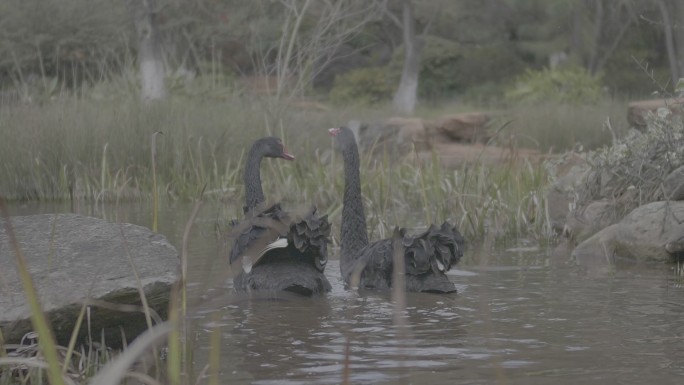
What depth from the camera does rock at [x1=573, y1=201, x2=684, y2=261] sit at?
849cm

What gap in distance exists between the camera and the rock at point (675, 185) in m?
8.84

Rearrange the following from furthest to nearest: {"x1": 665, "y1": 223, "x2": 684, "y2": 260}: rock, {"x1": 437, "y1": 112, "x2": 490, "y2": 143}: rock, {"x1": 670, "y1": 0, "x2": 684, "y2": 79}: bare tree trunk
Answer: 1. {"x1": 670, "y1": 0, "x2": 684, "y2": 79}: bare tree trunk
2. {"x1": 437, "y1": 112, "x2": 490, "y2": 143}: rock
3. {"x1": 665, "y1": 223, "x2": 684, "y2": 260}: rock

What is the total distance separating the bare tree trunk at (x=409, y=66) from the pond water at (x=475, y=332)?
104 feet

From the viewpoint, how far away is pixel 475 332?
5.83 meters

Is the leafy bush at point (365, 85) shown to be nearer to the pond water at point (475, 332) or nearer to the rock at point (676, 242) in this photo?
the rock at point (676, 242)

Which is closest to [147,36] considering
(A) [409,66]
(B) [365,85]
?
(A) [409,66]

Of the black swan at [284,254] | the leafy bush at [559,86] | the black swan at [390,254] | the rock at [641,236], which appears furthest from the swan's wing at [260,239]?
the leafy bush at [559,86]

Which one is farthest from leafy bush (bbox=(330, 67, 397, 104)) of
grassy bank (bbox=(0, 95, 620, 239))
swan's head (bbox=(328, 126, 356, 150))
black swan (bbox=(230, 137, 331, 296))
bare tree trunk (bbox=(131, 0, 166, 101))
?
black swan (bbox=(230, 137, 331, 296))

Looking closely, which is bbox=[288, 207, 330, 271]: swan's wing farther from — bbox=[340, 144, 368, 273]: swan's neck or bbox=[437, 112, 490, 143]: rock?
bbox=[437, 112, 490, 143]: rock

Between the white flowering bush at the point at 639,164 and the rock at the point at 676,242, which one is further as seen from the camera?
the white flowering bush at the point at 639,164

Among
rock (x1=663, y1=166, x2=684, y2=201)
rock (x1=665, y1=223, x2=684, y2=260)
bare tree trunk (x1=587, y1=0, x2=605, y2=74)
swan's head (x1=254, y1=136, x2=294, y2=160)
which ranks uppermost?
bare tree trunk (x1=587, y1=0, x2=605, y2=74)

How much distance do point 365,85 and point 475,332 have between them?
121 feet

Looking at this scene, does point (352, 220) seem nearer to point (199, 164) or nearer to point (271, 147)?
point (271, 147)

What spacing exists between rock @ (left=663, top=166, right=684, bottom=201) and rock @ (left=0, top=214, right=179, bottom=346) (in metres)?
4.84
